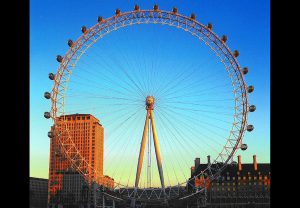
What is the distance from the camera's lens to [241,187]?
88438 millimetres

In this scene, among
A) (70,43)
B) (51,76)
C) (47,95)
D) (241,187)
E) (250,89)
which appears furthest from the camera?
(241,187)

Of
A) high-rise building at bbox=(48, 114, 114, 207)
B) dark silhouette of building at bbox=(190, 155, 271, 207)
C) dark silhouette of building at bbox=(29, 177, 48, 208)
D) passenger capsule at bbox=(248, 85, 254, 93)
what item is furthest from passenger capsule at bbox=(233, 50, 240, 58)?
dark silhouette of building at bbox=(29, 177, 48, 208)

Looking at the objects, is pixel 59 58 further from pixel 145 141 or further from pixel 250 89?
pixel 250 89

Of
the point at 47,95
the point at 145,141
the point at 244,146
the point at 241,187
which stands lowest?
the point at 241,187

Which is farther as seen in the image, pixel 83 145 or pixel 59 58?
pixel 83 145

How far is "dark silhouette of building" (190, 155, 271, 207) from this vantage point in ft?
275

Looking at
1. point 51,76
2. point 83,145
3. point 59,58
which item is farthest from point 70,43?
point 83,145

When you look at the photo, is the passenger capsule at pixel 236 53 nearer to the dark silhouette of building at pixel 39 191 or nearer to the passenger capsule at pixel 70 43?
the passenger capsule at pixel 70 43

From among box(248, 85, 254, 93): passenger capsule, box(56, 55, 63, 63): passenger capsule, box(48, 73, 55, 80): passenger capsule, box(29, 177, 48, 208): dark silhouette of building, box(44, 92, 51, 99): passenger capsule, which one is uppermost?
box(56, 55, 63, 63): passenger capsule

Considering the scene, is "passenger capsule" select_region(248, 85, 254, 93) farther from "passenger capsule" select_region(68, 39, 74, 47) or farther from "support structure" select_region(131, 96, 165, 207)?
"passenger capsule" select_region(68, 39, 74, 47)
